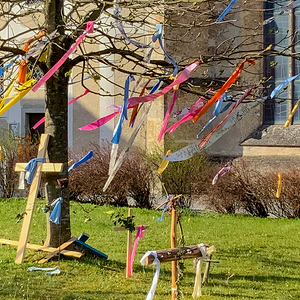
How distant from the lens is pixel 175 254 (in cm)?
366

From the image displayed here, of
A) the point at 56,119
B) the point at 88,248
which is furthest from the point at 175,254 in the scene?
the point at 56,119

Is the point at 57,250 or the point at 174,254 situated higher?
the point at 174,254

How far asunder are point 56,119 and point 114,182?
20.4 feet

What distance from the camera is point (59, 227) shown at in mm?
5887

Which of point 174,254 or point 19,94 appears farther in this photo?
point 19,94

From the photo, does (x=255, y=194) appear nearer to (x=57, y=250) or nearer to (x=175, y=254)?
(x=57, y=250)

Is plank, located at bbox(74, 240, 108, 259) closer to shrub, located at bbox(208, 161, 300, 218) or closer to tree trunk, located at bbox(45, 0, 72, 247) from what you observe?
tree trunk, located at bbox(45, 0, 72, 247)

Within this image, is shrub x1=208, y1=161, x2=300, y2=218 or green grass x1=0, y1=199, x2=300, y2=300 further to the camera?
shrub x1=208, y1=161, x2=300, y2=218

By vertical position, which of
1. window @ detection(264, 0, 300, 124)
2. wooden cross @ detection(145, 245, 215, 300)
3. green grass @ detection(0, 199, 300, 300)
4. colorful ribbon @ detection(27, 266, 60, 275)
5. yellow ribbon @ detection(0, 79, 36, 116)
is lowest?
green grass @ detection(0, 199, 300, 300)

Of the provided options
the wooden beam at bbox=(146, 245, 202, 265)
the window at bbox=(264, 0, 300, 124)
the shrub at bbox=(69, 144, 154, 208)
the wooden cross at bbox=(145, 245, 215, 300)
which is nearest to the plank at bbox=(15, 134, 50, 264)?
the wooden cross at bbox=(145, 245, 215, 300)

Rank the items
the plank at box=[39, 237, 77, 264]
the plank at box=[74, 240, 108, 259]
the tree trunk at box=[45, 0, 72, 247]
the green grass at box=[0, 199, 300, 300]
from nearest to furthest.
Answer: the green grass at box=[0, 199, 300, 300], the plank at box=[39, 237, 77, 264], the tree trunk at box=[45, 0, 72, 247], the plank at box=[74, 240, 108, 259]

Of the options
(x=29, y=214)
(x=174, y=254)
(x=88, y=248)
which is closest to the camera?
(x=174, y=254)

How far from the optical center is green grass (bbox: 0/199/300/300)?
484 cm

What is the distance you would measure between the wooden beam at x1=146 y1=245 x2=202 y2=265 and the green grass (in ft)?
3.53
